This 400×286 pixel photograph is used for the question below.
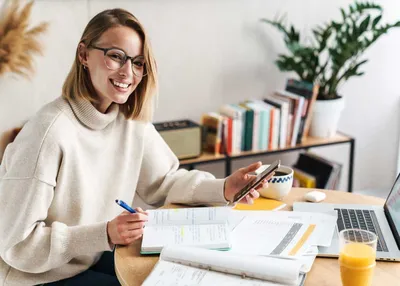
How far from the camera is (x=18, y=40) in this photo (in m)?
2.47

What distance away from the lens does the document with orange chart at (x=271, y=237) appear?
1339 millimetres

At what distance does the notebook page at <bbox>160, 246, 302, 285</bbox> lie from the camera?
120 centimetres

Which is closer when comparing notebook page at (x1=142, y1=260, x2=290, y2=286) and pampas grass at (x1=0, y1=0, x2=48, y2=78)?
notebook page at (x1=142, y1=260, x2=290, y2=286)

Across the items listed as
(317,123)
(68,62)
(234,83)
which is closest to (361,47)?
(317,123)

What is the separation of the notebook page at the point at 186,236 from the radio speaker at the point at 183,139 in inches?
46.6

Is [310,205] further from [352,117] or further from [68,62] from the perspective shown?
[352,117]

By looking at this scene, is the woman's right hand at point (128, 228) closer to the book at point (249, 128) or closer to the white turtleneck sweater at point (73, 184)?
the white turtleneck sweater at point (73, 184)

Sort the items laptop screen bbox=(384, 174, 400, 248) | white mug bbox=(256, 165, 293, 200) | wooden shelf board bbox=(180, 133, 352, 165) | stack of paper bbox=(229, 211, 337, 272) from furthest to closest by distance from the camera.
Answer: wooden shelf board bbox=(180, 133, 352, 165), white mug bbox=(256, 165, 293, 200), laptop screen bbox=(384, 174, 400, 248), stack of paper bbox=(229, 211, 337, 272)

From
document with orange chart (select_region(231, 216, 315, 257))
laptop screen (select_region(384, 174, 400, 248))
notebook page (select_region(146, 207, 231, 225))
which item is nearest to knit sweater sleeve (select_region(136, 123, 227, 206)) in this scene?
notebook page (select_region(146, 207, 231, 225))

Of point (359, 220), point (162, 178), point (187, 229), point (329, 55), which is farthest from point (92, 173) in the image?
point (329, 55)

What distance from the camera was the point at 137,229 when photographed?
142cm

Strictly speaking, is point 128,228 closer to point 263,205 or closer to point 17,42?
point 263,205

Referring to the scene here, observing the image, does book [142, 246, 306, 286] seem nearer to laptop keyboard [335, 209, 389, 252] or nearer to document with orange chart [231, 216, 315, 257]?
document with orange chart [231, 216, 315, 257]

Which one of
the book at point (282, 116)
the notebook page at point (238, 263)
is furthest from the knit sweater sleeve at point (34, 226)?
the book at point (282, 116)
